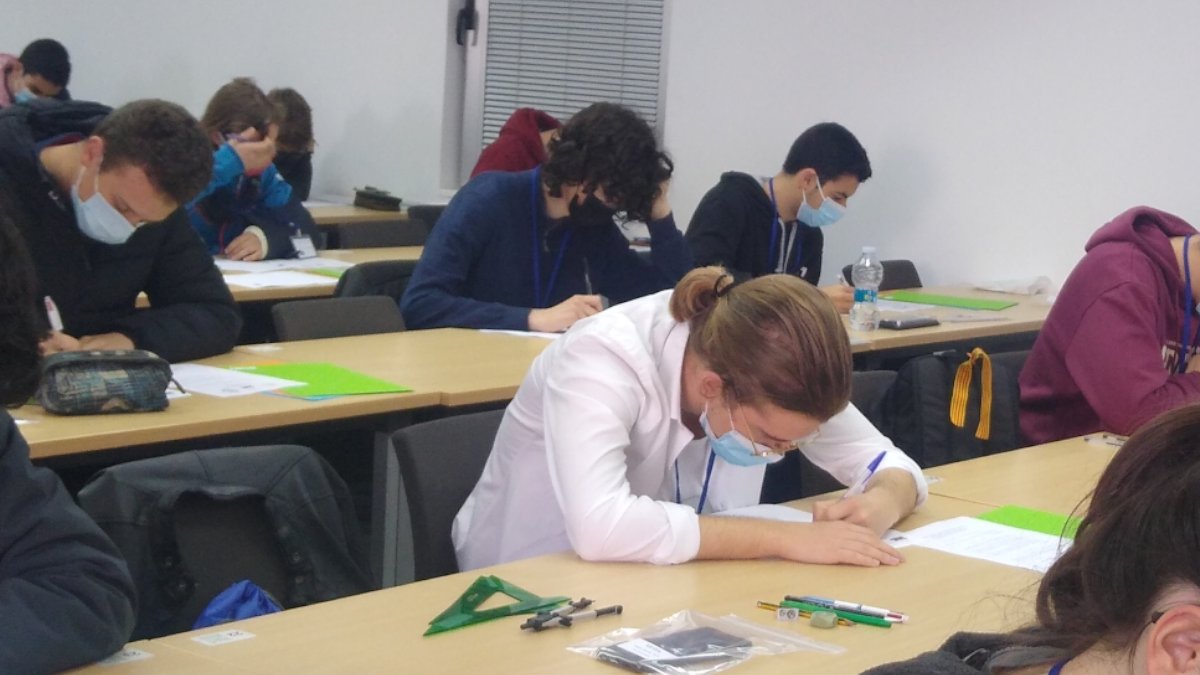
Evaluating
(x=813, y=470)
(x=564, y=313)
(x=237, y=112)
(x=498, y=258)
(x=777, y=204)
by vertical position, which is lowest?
(x=813, y=470)

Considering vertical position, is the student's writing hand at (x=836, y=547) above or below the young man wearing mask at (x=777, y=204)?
below

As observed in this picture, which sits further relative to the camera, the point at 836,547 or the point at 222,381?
the point at 222,381

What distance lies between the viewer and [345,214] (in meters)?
6.82

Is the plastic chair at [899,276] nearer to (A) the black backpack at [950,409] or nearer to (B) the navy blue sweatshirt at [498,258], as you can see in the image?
(B) the navy blue sweatshirt at [498,258]

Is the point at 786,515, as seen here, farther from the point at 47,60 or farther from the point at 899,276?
the point at 47,60

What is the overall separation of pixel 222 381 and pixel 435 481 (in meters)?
0.94

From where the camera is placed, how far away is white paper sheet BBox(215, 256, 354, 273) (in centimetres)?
497

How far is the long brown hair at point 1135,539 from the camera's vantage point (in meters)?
1.01

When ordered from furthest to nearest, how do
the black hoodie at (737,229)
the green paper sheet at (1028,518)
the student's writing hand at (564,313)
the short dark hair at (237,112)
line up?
the short dark hair at (237,112)
the black hoodie at (737,229)
the student's writing hand at (564,313)
the green paper sheet at (1028,518)

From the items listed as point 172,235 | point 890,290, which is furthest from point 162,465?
point 890,290

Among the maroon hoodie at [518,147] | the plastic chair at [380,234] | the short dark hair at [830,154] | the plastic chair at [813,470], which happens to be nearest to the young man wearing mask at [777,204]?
the short dark hair at [830,154]

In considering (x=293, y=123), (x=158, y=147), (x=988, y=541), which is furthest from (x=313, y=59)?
(x=988, y=541)

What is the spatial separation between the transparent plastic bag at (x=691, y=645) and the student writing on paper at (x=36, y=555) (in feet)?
1.75

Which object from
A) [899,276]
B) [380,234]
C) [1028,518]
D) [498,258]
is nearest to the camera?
[1028,518]
